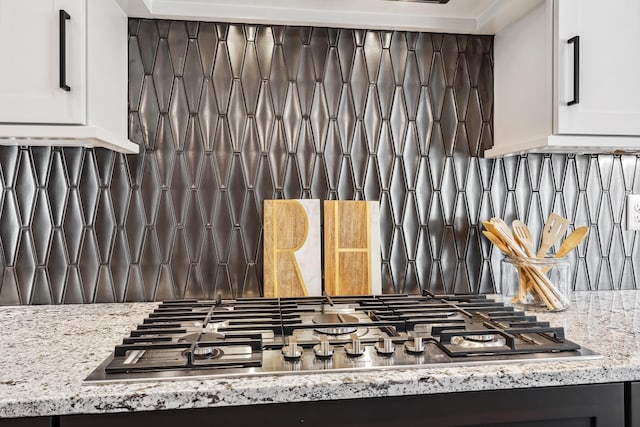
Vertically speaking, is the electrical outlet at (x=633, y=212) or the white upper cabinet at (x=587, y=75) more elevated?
the white upper cabinet at (x=587, y=75)

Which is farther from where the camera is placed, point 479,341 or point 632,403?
point 479,341

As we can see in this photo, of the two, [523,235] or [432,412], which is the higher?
[523,235]

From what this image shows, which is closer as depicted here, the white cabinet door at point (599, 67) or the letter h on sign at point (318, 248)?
the white cabinet door at point (599, 67)

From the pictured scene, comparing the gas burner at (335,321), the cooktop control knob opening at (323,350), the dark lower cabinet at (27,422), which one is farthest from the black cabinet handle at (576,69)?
the dark lower cabinet at (27,422)

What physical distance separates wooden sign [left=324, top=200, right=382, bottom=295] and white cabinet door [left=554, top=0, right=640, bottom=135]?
0.64 meters

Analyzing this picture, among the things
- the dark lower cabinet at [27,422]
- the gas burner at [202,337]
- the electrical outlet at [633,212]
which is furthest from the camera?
the electrical outlet at [633,212]

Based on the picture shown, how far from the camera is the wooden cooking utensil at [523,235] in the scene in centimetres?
154

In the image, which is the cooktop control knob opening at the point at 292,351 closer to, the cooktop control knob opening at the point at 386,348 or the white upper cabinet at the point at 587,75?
the cooktop control knob opening at the point at 386,348

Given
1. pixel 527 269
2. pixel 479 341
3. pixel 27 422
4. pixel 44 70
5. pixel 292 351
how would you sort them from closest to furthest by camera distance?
pixel 27 422, pixel 292 351, pixel 479 341, pixel 44 70, pixel 527 269

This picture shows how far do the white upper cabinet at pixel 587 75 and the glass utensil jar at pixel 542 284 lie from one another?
1.16ft

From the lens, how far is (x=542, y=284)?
4.75 ft

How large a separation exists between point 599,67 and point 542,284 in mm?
654

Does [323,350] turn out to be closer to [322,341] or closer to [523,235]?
[322,341]

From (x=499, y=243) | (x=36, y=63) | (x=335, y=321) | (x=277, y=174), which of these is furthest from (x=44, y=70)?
(x=499, y=243)
